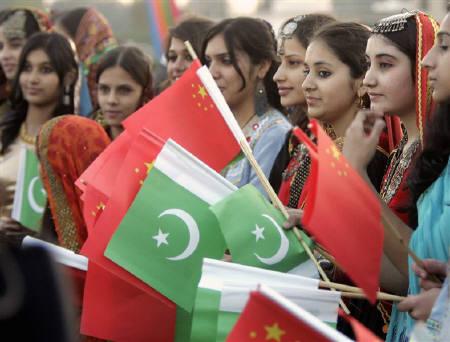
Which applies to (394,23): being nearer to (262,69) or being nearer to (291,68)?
(291,68)

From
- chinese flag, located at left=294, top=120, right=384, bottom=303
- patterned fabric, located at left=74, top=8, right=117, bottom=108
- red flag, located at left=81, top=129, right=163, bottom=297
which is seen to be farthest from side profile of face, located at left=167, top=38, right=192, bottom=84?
chinese flag, located at left=294, top=120, right=384, bottom=303

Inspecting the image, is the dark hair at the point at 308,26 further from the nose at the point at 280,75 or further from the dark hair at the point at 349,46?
the dark hair at the point at 349,46

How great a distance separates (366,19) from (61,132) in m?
12.5

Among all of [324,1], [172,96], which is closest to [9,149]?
[172,96]

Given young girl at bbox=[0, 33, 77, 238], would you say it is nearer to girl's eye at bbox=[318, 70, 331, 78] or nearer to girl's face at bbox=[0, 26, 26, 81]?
girl's face at bbox=[0, 26, 26, 81]

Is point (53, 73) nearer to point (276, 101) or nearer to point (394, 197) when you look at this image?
point (276, 101)

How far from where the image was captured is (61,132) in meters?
5.39

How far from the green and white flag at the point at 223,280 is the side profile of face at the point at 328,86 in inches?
48.8

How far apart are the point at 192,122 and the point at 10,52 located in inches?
150

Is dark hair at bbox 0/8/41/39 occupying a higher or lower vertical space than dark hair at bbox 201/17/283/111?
lower

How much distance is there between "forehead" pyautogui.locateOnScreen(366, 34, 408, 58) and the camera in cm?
412

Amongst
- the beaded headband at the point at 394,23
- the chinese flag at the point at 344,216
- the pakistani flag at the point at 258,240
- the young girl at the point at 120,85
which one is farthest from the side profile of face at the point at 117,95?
the chinese flag at the point at 344,216

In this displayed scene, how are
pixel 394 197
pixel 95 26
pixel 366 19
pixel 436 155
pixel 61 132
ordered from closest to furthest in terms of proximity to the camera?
1. pixel 436 155
2. pixel 394 197
3. pixel 61 132
4. pixel 95 26
5. pixel 366 19

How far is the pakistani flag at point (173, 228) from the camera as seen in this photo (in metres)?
3.91
